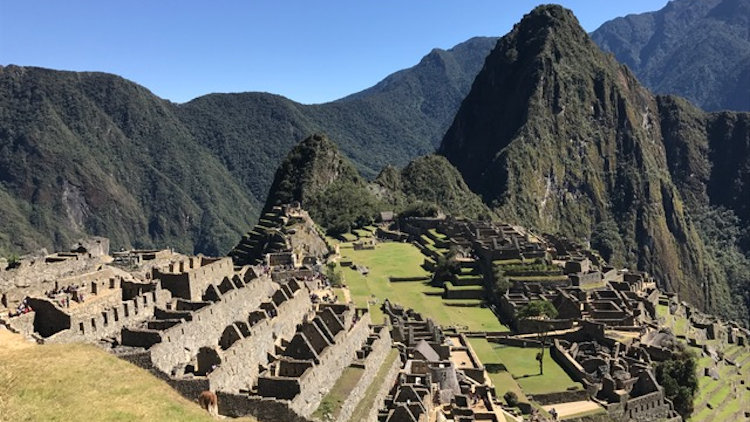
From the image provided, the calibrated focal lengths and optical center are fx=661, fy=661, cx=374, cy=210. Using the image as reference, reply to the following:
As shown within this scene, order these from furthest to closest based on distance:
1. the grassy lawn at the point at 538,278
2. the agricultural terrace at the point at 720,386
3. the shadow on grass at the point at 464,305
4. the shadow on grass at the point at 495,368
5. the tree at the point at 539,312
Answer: the grassy lawn at the point at 538,278, the shadow on grass at the point at 464,305, the tree at the point at 539,312, the agricultural terrace at the point at 720,386, the shadow on grass at the point at 495,368

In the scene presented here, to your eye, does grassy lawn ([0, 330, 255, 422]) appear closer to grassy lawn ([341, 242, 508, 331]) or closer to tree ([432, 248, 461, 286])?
grassy lawn ([341, 242, 508, 331])

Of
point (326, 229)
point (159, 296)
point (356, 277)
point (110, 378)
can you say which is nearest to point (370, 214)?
point (326, 229)

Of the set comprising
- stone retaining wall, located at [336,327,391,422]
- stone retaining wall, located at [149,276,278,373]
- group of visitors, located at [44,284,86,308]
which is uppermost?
group of visitors, located at [44,284,86,308]

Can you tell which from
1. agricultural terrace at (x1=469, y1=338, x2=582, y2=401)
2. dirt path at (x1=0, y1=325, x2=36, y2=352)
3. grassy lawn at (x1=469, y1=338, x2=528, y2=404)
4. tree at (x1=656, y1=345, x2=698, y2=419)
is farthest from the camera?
tree at (x1=656, y1=345, x2=698, y2=419)

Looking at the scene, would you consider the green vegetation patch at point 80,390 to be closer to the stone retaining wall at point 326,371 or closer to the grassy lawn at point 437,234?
the stone retaining wall at point 326,371

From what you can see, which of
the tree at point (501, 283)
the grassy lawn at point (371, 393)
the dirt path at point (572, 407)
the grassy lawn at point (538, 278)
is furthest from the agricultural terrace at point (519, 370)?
the grassy lawn at point (538, 278)

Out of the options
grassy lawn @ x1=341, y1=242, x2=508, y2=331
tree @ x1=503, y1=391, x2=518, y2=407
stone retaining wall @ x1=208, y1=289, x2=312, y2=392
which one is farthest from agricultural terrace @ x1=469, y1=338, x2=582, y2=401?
stone retaining wall @ x1=208, y1=289, x2=312, y2=392

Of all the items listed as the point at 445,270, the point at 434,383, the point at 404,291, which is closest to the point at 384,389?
the point at 434,383
